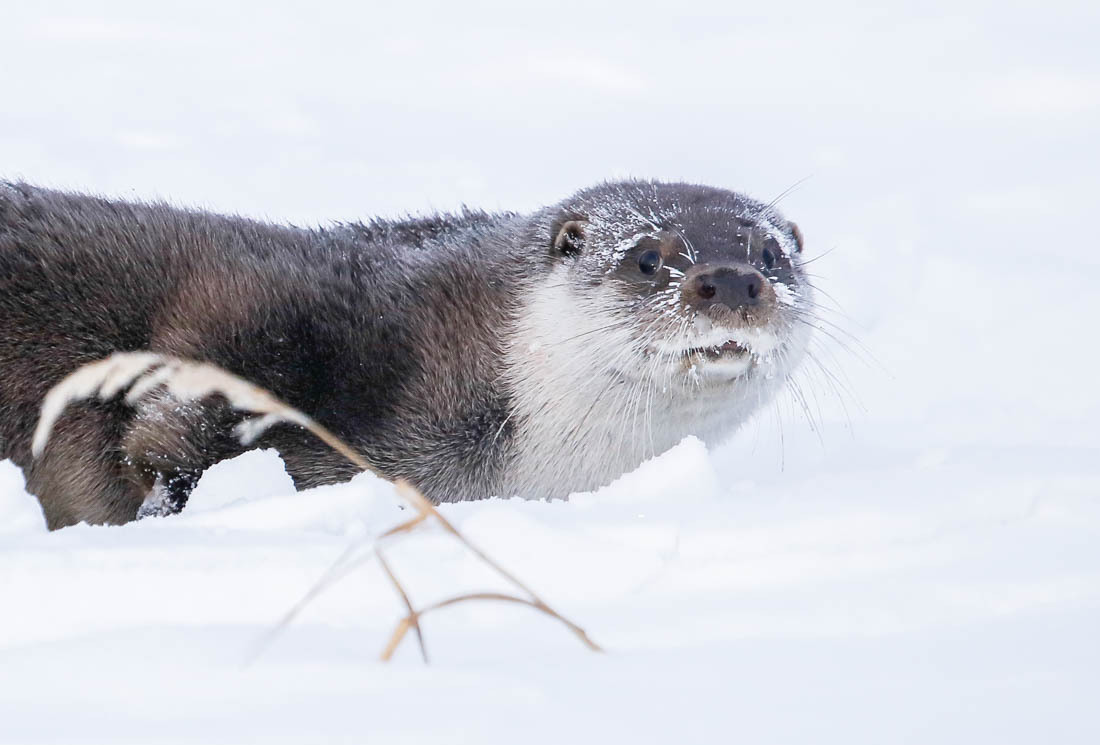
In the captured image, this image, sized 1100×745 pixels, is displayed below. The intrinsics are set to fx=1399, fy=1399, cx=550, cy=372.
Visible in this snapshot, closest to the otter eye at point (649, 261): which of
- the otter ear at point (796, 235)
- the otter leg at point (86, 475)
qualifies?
the otter ear at point (796, 235)

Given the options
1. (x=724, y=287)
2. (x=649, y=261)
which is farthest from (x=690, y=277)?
(x=649, y=261)

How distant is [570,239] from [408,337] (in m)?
0.66

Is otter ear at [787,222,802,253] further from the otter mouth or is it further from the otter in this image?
the otter mouth

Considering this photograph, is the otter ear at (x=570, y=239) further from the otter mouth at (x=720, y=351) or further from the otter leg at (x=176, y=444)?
the otter leg at (x=176, y=444)

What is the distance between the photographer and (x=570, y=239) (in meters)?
4.64

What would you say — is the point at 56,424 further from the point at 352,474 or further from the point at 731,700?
the point at 731,700

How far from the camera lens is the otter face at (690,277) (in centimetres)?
402

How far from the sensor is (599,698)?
1.85 m

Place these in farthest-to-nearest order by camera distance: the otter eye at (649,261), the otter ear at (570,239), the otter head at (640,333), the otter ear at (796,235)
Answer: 1. the otter ear at (796,235)
2. the otter ear at (570,239)
3. the otter eye at (649,261)
4. the otter head at (640,333)

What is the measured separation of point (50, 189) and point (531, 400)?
68.3 inches

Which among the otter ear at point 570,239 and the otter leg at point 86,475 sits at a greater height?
the otter ear at point 570,239

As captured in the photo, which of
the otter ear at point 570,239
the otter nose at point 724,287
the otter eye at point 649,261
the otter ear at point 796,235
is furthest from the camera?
the otter ear at point 796,235

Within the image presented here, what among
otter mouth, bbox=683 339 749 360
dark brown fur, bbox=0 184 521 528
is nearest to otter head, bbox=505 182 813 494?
otter mouth, bbox=683 339 749 360

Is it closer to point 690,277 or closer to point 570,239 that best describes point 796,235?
point 570,239
